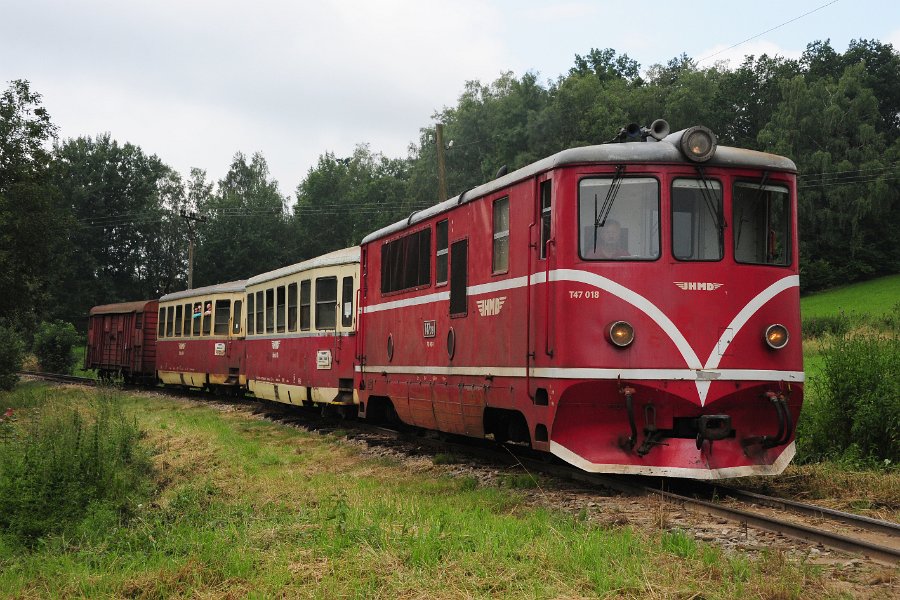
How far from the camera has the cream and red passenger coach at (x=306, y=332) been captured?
15938 millimetres

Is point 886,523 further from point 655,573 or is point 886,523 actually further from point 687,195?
point 687,195

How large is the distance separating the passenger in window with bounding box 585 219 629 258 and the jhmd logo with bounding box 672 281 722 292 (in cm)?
58

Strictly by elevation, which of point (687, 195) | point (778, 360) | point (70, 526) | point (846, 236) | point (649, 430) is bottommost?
point (70, 526)

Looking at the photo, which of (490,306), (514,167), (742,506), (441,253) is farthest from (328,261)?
(514,167)

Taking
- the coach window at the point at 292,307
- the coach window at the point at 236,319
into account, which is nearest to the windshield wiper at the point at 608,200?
the coach window at the point at 292,307

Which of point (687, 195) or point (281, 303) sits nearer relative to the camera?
point (687, 195)

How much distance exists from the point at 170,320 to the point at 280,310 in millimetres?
12046

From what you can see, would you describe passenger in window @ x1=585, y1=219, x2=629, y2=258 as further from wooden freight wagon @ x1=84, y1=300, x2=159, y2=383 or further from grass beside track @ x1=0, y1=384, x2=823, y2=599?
wooden freight wagon @ x1=84, y1=300, x2=159, y2=383

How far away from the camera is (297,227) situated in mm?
76625

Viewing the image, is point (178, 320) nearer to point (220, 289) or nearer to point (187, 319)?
point (187, 319)

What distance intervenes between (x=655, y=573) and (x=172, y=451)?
9.82 metres

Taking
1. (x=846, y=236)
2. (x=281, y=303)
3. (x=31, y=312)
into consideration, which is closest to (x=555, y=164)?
(x=281, y=303)

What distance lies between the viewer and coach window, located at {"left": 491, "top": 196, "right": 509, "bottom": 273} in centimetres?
1016

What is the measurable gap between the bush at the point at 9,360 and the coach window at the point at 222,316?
7872 millimetres
